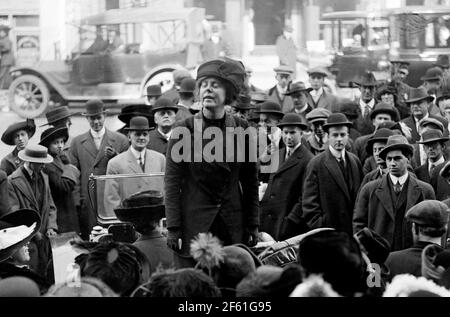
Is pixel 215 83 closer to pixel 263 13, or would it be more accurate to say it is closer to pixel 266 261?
pixel 266 261

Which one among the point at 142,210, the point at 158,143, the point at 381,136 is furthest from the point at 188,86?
the point at 142,210

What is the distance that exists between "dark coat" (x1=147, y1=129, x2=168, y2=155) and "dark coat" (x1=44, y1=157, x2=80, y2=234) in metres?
0.93

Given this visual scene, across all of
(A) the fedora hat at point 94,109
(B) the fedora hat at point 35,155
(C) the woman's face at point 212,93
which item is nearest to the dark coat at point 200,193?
(C) the woman's face at point 212,93

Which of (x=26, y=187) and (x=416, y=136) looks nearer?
(x=26, y=187)

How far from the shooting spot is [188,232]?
7.09 meters

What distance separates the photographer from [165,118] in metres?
11.3

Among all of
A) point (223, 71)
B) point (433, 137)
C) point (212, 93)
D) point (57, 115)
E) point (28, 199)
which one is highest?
point (223, 71)

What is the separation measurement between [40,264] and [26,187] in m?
0.90

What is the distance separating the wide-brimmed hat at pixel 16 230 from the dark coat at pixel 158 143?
3.51 meters

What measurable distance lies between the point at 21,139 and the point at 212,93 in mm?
4384

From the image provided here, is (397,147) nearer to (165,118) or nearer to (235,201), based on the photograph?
(235,201)

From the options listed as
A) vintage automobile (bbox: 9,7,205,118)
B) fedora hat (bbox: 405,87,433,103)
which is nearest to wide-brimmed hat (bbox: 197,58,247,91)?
fedora hat (bbox: 405,87,433,103)

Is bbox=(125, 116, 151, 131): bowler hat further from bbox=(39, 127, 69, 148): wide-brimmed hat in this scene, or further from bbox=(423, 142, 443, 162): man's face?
bbox=(423, 142, 443, 162): man's face

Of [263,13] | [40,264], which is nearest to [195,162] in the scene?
[40,264]
